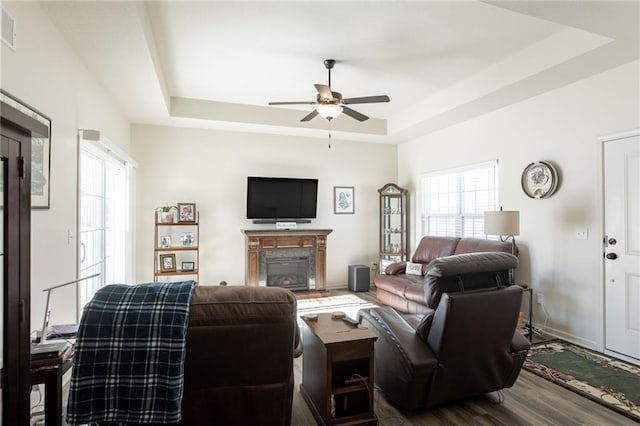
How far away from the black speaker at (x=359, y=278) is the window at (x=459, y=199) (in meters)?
1.29

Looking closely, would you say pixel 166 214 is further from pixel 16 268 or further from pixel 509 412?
pixel 509 412

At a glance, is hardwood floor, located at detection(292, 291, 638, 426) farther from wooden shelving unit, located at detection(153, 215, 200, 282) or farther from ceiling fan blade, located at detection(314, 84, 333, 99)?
wooden shelving unit, located at detection(153, 215, 200, 282)

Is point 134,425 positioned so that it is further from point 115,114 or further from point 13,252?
point 115,114

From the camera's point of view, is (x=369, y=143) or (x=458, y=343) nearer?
(x=458, y=343)

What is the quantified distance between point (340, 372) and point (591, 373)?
2313 mm

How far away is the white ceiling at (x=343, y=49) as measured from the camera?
2.60 m

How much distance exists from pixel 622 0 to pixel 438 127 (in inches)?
129

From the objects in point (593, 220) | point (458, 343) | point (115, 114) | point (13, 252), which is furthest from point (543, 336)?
point (115, 114)

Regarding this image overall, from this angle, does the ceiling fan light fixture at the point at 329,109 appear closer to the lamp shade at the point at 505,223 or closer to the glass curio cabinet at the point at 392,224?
the lamp shade at the point at 505,223

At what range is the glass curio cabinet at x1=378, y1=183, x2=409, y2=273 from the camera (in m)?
6.29

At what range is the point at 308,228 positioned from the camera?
6.20m

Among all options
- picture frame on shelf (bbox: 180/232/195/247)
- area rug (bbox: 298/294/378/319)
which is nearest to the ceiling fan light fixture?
area rug (bbox: 298/294/378/319)

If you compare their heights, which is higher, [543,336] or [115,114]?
[115,114]

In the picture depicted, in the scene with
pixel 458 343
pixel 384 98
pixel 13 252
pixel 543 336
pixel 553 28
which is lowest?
pixel 543 336
